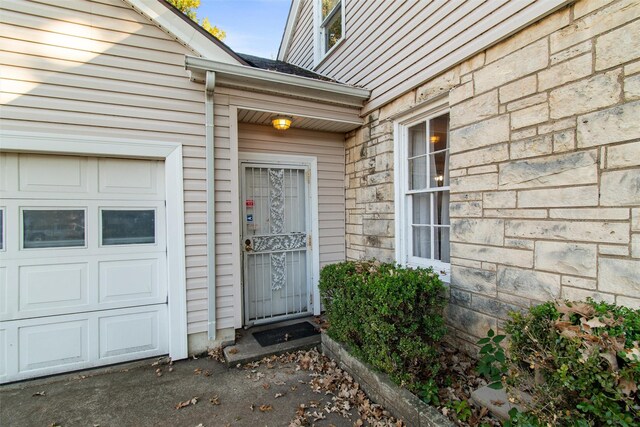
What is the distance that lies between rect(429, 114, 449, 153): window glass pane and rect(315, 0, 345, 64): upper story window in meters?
2.62

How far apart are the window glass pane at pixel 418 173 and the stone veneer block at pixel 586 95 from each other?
4.58ft

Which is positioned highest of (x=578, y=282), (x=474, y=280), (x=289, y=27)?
(x=289, y=27)

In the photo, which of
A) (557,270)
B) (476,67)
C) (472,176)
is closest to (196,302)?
(472,176)

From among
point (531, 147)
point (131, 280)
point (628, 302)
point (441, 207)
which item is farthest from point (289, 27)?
point (628, 302)

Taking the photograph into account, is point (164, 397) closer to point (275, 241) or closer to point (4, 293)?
point (4, 293)

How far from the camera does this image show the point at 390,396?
2463 mm

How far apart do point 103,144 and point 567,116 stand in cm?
399

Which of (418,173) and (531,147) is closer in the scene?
(531,147)

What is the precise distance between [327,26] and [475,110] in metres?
3.97

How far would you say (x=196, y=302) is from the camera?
11.5 feet

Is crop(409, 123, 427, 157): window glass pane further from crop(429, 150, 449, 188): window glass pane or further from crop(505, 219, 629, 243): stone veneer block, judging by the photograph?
crop(505, 219, 629, 243): stone veneer block

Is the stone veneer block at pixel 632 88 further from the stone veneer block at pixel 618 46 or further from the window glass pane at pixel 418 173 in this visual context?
the window glass pane at pixel 418 173

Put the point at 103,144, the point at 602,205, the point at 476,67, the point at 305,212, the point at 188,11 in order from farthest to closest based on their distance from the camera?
the point at 188,11 → the point at 305,212 → the point at 103,144 → the point at 476,67 → the point at 602,205

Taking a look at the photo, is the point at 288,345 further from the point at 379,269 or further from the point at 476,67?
the point at 476,67
